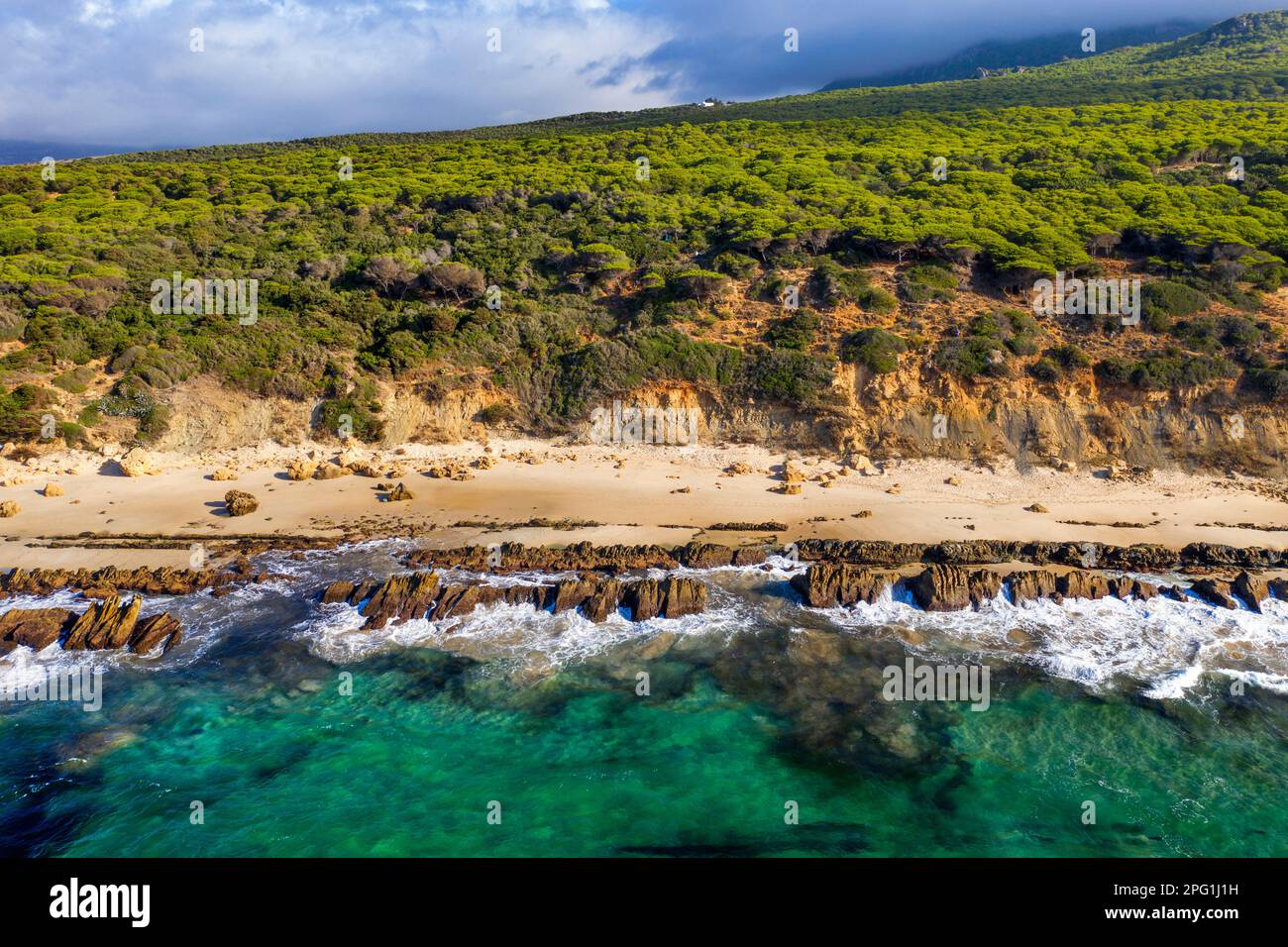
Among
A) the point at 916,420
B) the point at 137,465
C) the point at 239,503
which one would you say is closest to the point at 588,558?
the point at 239,503

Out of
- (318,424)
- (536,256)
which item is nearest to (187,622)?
(318,424)

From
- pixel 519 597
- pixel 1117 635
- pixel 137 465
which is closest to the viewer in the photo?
pixel 1117 635

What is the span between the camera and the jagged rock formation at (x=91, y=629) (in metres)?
16.6

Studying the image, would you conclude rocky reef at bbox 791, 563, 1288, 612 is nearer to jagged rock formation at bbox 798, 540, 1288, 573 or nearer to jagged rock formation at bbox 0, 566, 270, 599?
jagged rock formation at bbox 798, 540, 1288, 573

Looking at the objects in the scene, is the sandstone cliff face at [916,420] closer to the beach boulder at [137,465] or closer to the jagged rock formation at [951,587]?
the beach boulder at [137,465]

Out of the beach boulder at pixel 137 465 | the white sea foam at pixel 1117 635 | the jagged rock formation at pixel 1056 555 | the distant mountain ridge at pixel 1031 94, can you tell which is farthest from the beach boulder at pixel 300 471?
the distant mountain ridge at pixel 1031 94

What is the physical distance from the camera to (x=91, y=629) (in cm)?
1684

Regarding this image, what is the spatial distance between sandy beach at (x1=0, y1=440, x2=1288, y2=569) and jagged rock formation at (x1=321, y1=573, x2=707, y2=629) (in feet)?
8.60

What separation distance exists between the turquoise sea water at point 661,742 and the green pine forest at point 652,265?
1180 cm

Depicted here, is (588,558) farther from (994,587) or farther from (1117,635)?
(1117,635)

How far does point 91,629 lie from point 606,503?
13905 millimetres

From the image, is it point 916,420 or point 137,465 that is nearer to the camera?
point 137,465

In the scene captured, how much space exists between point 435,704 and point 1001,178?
41.7 meters
